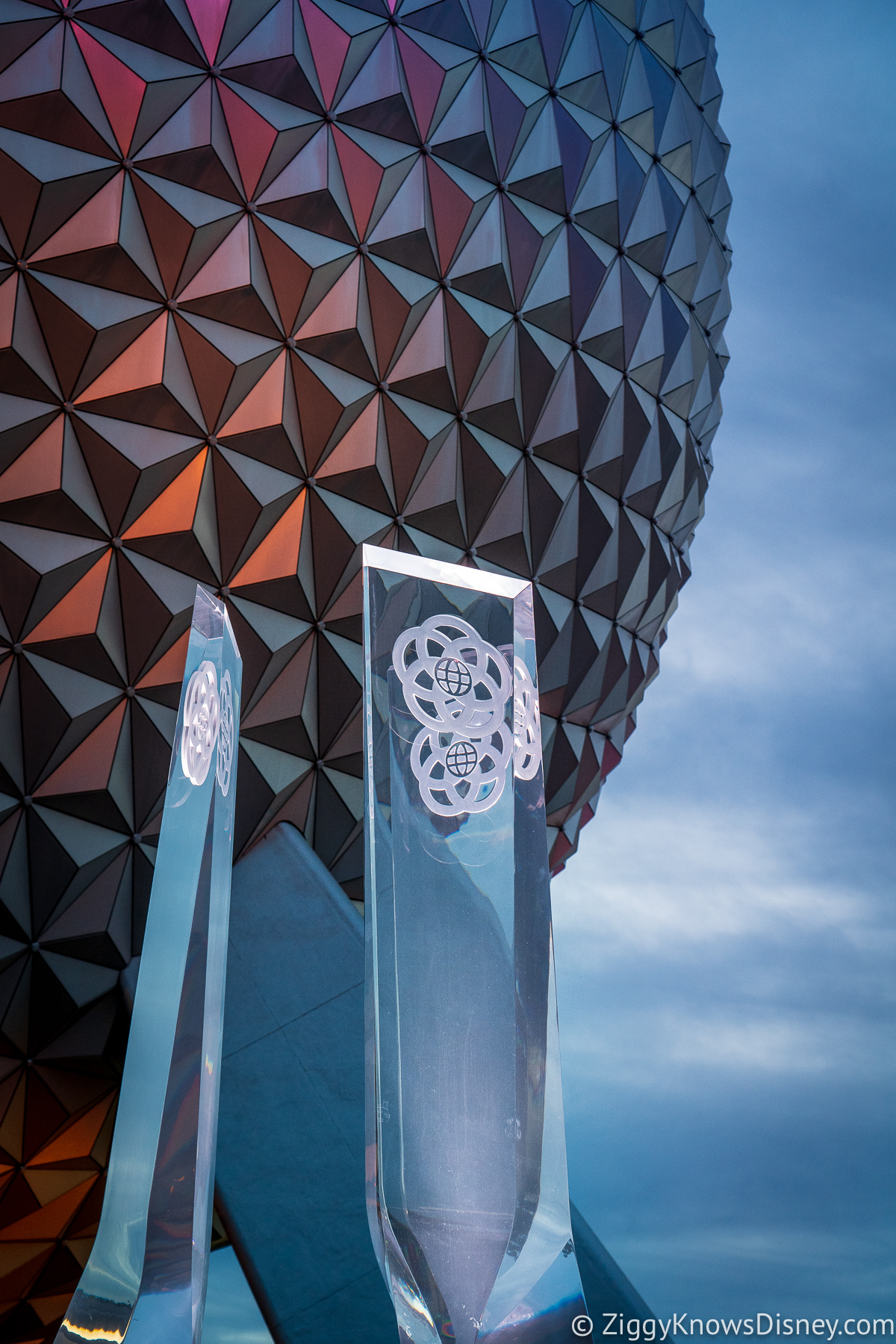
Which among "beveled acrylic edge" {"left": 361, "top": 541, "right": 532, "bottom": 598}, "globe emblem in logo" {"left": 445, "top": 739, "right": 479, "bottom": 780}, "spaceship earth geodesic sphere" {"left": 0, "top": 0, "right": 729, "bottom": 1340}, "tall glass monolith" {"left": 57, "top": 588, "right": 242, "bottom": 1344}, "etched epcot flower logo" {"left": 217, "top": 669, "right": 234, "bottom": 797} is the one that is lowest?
"tall glass monolith" {"left": 57, "top": 588, "right": 242, "bottom": 1344}

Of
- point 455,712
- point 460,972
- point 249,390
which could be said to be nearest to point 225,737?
point 455,712

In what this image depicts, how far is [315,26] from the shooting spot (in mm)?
10344

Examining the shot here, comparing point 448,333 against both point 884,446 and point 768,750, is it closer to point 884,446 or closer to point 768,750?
point 768,750

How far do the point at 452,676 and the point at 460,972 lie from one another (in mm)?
1560

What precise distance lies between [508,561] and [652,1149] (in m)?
13.6

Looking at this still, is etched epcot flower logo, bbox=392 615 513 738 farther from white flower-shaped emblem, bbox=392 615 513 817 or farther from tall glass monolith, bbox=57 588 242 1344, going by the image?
tall glass monolith, bbox=57 588 242 1344

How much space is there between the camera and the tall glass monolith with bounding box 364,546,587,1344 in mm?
4961

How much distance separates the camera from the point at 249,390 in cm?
1009

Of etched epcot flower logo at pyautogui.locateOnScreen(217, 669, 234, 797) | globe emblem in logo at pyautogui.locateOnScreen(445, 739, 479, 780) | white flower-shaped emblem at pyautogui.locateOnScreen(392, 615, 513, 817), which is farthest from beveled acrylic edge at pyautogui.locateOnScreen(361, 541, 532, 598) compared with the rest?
etched epcot flower logo at pyautogui.locateOnScreen(217, 669, 234, 797)

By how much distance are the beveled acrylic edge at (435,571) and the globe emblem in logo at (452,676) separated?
44 cm

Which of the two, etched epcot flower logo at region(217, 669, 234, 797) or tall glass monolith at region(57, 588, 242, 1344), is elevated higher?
etched epcot flower logo at region(217, 669, 234, 797)

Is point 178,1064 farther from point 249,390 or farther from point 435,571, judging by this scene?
point 249,390

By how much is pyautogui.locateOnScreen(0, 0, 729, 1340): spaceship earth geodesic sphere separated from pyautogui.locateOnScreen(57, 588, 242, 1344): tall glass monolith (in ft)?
11.6

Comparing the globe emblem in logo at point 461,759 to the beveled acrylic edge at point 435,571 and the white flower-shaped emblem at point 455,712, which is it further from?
the beveled acrylic edge at point 435,571
